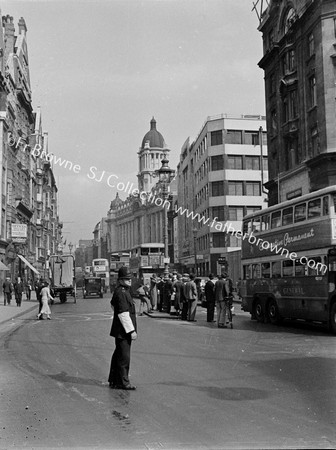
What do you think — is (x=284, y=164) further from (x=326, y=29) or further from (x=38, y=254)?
(x=38, y=254)

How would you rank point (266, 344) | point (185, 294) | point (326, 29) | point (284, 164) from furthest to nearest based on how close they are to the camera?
1. point (284, 164)
2. point (326, 29)
3. point (185, 294)
4. point (266, 344)

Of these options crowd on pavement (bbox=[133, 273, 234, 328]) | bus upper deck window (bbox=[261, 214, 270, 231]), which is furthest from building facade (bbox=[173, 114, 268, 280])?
bus upper deck window (bbox=[261, 214, 270, 231])

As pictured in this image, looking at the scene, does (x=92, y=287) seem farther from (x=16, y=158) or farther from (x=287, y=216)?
(x=287, y=216)

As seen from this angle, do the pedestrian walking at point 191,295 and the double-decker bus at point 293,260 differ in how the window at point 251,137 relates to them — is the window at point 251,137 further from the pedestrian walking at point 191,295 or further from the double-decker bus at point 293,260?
the pedestrian walking at point 191,295

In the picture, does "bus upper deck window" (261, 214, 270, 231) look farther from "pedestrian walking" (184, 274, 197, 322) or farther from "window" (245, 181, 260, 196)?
"window" (245, 181, 260, 196)

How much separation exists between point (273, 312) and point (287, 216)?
364 centimetres

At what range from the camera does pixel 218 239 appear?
218 ft

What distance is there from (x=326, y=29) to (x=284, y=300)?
2093 centimetres

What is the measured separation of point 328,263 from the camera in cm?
1655

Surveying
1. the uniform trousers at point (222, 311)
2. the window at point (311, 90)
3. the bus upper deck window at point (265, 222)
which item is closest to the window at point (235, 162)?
the window at point (311, 90)

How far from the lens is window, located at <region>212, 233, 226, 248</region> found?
6600 cm

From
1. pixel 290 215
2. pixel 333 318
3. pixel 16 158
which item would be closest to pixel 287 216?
pixel 290 215

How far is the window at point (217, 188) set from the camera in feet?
218

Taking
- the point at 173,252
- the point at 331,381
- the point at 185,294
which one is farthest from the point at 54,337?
the point at 173,252
